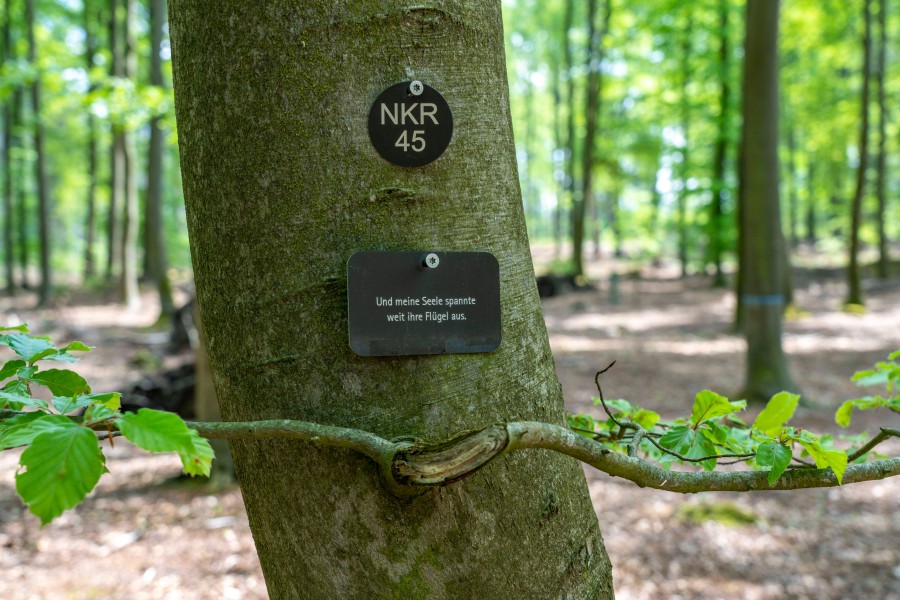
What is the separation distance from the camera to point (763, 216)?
720 cm

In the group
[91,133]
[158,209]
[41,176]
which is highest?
[91,133]

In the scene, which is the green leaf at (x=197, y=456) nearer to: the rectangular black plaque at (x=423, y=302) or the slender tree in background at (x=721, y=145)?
the rectangular black plaque at (x=423, y=302)

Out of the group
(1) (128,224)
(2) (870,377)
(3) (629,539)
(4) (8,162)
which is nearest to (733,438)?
(2) (870,377)

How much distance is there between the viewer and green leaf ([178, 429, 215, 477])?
2.48ft

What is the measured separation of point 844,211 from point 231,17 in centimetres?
2351

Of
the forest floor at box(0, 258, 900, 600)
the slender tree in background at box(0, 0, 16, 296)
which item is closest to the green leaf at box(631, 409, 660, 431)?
the forest floor at box(0, 258, 900, 600)

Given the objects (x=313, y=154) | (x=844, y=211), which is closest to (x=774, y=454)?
(x=313, y=154)

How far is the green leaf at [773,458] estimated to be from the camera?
3.21 ft

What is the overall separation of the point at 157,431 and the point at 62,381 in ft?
1.23

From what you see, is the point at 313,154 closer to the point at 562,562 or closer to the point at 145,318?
the point at 562,562

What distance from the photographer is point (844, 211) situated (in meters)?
20.6

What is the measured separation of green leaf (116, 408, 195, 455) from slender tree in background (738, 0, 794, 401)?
715 centimetres

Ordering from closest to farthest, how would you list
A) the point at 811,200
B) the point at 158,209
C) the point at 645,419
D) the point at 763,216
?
the point at 645,419 → the point at 763,216 → the point at 158,209 → the point at 811,200

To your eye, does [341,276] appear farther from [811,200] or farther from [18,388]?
[811,200]
